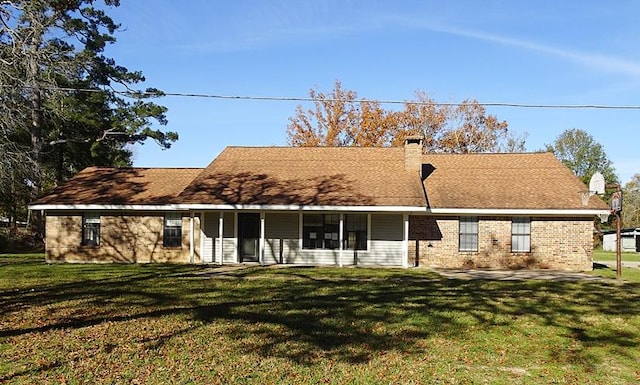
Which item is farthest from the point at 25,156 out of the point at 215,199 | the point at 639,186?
the point at 639,186

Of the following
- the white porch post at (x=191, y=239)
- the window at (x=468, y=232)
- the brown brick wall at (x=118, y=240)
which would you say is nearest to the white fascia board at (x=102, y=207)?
the brown brick wall at (x=118, y=240)

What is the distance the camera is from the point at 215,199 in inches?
753

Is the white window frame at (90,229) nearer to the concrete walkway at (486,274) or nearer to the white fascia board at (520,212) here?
the concrete walkway at (486,274)

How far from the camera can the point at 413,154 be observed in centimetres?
2150

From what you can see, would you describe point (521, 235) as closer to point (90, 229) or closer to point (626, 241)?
point (90, 229)

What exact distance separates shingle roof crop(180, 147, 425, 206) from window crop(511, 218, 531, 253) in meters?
3.87

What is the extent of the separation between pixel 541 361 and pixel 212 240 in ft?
49.0

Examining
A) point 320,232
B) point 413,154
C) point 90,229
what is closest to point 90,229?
point 90,229

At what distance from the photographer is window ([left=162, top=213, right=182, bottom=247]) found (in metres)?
20.7

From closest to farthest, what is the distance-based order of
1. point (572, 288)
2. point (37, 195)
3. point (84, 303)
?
point (84, 303)
point (572, 288)
point (37, 195)

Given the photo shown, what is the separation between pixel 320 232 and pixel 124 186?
876cm

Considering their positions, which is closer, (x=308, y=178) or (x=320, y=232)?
(x=320, y=232)

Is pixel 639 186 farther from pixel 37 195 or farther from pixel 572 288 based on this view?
pixel 37 195

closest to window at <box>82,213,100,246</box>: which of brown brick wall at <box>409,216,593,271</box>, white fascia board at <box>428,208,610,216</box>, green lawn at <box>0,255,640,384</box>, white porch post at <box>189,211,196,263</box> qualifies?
white porch post at <box>189,211,196,263</box>
